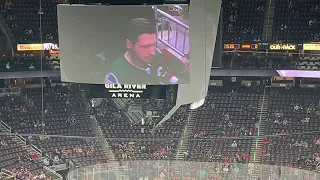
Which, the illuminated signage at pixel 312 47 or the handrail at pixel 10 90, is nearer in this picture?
Result: the illuminated signage at pixel 312 47

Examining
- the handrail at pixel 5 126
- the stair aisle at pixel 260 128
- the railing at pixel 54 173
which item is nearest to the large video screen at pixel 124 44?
the railing at pixel 54 173

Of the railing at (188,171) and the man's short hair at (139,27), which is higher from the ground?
the man's short hair at (139,27)

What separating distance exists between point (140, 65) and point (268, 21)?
6704 mm

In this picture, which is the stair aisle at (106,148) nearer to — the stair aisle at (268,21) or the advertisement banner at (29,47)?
the advertisement banner at (29,47)

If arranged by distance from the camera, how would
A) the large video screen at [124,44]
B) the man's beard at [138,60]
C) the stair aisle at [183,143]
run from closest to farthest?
the large video screen at [124,44]
the man's beard at [138,60]
the stair aisle at [183,143]

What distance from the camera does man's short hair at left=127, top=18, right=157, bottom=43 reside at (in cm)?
1091

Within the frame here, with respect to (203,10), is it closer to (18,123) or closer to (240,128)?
(240,128)

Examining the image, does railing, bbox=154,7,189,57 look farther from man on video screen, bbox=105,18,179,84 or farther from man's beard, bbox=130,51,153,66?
man's beard, bbox=130,51,153,66

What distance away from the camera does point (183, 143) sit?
14.8m

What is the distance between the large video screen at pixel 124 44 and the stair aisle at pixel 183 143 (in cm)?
209

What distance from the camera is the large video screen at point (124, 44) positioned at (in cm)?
1089

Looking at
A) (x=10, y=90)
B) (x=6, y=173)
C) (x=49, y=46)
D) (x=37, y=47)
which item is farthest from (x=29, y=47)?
(x=6, y=173)

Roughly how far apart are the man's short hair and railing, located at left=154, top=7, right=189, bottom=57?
142 mm

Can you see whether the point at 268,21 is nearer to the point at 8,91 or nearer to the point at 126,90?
the point at 126,90
